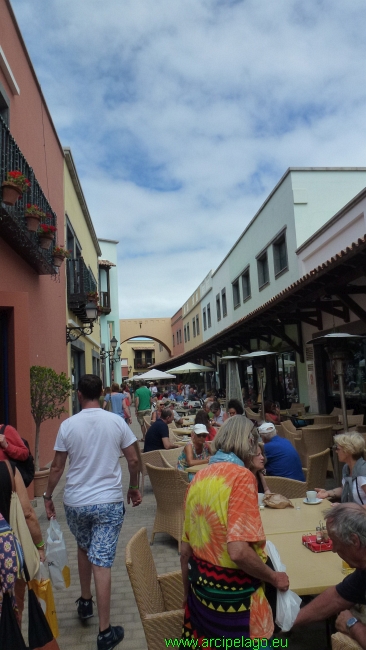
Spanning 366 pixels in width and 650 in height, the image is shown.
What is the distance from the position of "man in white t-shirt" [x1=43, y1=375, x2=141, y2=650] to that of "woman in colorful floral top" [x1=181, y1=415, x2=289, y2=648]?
→ 1.17 m

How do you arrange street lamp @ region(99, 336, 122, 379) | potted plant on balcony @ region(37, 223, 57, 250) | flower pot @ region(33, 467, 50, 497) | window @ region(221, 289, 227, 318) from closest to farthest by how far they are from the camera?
1. flower pot @ region(33, 467, 50, 497)
2. potted plant on balcony @ region(37, 223, 57, 250)
3. street lamp @ region(99, 336, 122, 379)
4. window @ region(221, 289, 227, 318)

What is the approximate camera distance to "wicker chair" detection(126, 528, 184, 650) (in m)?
2.21

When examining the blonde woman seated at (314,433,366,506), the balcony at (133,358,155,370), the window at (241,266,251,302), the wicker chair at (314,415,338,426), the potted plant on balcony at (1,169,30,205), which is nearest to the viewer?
the blonde woman seated at (314,433,366,506)

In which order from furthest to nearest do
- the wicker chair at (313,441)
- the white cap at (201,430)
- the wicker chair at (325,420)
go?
1. the wicker chair at (325,420)
2. the wicker chair at (313,441)
3. the white cap at (201,430)

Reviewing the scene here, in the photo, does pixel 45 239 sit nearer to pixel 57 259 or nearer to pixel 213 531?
pixel 57 259

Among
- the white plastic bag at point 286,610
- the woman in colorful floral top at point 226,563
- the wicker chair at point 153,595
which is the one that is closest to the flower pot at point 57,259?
the wicker chair at point 153,595

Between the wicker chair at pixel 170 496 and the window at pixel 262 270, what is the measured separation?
42.5 feet

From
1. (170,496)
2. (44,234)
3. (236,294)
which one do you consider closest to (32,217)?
(44,234)

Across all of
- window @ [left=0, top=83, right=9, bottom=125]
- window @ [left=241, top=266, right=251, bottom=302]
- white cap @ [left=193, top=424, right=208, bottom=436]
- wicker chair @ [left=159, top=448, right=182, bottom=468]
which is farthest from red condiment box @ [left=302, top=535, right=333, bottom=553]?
window @ [left=241, top=266, right=251, bottom=302]

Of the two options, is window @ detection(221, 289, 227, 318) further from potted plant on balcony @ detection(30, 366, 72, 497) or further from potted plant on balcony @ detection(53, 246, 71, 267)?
potted plant on balcony @ detection(30, 366, 72, 497)

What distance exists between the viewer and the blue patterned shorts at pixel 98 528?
3.06 meters

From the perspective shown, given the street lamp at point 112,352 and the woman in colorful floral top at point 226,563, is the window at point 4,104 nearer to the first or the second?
the woman in colorful floral top at point 226,563

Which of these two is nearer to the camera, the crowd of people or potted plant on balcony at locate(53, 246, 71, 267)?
the crowd of people

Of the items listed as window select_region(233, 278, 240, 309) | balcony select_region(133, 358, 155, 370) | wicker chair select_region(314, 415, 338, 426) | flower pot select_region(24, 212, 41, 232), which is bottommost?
wicker chair select_region(314, 415, 338, 426)
